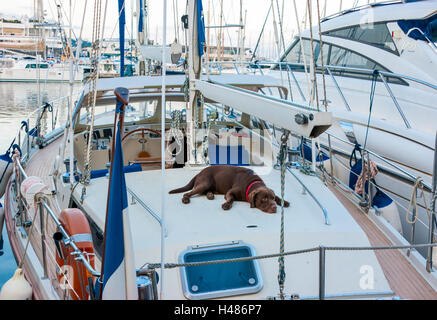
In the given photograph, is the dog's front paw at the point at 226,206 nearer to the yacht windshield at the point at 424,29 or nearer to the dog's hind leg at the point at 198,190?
the dog's hind leg at the point at 198,190

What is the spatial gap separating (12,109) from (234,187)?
20.4 meters

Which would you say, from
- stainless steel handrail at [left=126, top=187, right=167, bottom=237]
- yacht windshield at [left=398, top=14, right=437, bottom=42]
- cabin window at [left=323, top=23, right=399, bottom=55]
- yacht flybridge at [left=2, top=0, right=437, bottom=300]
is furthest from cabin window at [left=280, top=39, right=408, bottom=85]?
stainless steel handrail at [left=126, top=187, right=167, bottom=237]

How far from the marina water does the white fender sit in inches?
76.1

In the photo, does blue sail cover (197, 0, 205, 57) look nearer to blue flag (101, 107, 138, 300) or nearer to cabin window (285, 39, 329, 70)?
blue flag (101, 107, 138, 300)

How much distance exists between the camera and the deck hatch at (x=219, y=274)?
2.65 metres

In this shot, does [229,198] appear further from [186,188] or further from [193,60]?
[193,60]

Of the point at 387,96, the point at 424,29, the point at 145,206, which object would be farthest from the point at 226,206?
the point at 424,29

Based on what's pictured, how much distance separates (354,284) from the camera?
112 inches

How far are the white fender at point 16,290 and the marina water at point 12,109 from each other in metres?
1.93

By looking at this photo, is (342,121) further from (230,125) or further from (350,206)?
(350,206)

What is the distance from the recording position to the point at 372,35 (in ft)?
26.9

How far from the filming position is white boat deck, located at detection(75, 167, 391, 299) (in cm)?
283

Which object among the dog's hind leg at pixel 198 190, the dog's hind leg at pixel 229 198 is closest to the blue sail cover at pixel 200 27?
the dog's hind leg at pixel 198 190
